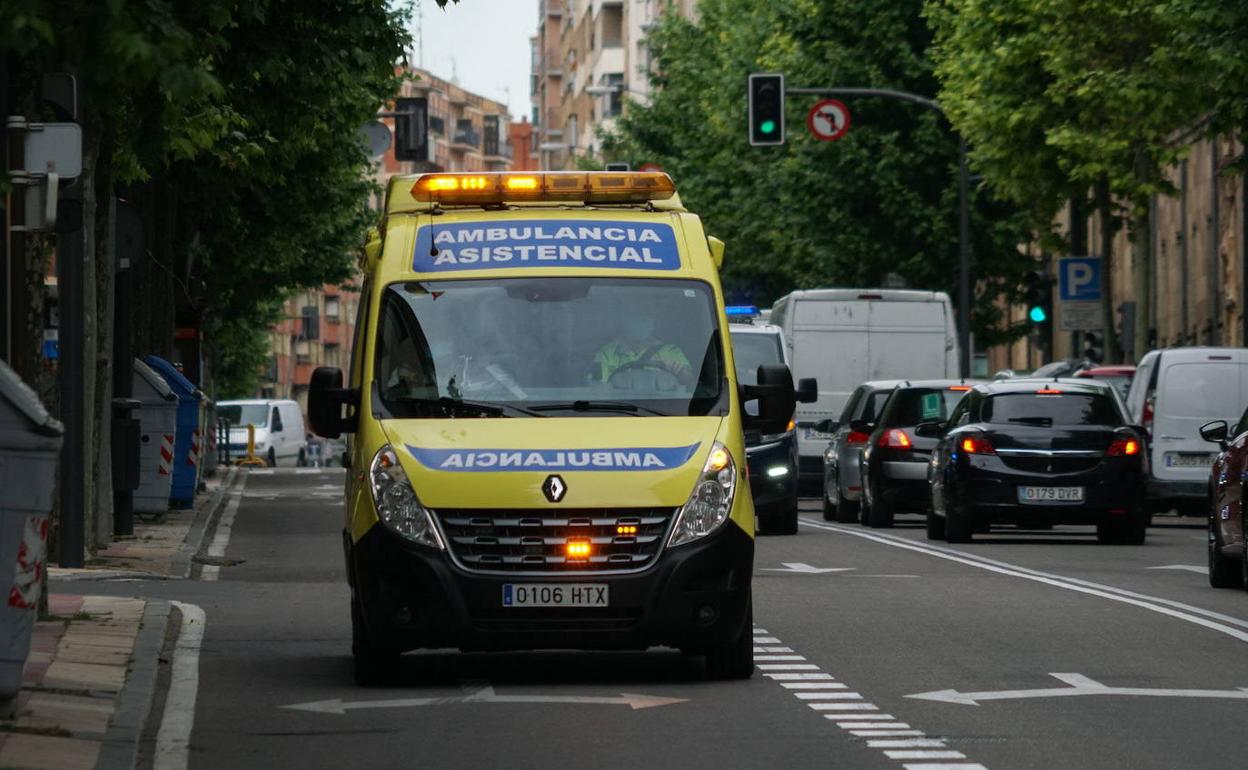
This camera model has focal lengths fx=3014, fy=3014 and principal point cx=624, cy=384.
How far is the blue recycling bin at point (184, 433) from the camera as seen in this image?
33.3m

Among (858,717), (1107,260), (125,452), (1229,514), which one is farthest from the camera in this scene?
(1107,260)

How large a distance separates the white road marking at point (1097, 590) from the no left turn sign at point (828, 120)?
2133cm

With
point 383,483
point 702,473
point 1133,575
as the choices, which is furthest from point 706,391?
point 1133,575

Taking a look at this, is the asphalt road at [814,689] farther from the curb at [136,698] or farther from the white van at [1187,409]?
the white van at [1187,409]

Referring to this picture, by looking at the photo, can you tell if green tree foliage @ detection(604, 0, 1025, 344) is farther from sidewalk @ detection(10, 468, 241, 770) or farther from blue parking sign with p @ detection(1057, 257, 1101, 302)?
sidewalk @ detection(10, 468, 241, 770)

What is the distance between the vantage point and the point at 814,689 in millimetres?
13102

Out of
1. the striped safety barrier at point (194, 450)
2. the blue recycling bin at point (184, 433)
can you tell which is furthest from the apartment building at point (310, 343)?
the striped safety barrier at point (194, 450)

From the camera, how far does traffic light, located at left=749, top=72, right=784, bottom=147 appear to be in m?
38.5

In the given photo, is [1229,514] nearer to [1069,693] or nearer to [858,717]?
[1069,693]

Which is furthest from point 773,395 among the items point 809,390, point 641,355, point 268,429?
point 268,429

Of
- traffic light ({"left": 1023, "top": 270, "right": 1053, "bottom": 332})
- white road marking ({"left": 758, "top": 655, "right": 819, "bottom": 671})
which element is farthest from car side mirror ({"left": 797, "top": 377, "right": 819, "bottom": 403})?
traffic light ({"left": 1023, "top": 270, "right": 1053, "bottom": 332})

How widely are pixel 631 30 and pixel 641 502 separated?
120237mm

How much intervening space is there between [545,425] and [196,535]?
1698 cm

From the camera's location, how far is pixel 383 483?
13.0 m
